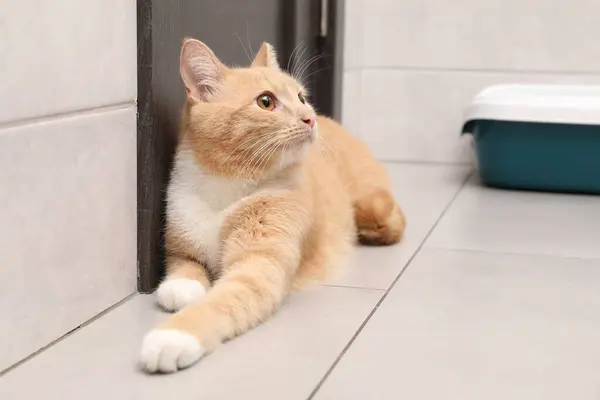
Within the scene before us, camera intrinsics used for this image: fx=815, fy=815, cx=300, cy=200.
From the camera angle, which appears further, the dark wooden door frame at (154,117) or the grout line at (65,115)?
the dark wooden door frame at (154,117)

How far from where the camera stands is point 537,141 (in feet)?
7.68

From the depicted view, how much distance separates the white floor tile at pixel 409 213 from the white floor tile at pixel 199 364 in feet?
0.70

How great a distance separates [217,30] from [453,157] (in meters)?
1.41

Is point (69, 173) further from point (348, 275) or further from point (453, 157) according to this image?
point (453, 157)

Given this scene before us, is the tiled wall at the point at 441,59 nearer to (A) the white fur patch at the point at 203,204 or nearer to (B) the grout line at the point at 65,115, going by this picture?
(A) the white fur patch at the point at 203,204

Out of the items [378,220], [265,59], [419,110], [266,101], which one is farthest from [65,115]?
[419,110]

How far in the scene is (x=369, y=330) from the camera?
1.22 m

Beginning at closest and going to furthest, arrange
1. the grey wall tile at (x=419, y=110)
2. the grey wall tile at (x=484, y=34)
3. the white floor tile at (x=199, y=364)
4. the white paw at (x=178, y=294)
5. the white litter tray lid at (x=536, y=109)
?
the white floor tile at (x=199, y=364)
the white paw at (x=178, y=294)
the white litter tray lid at (x=536, y=109)
the grey wall tile at (x=484, y=34)
the grey wall tile at (x=419, y=110)

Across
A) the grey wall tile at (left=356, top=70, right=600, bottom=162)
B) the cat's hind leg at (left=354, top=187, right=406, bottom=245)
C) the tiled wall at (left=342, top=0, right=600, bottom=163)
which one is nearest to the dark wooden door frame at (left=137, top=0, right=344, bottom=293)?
the cat's hind leg at (left=354, top=187, right=406, bottom=245)

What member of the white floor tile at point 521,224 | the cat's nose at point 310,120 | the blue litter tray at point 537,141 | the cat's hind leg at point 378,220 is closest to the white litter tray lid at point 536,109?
the blue litter tray at point 537,141

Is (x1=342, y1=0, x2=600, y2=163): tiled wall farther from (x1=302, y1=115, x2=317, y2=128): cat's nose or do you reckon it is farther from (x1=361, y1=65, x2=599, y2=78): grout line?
(x1=302, y1=115, x2=317, y2=128): cat's nose

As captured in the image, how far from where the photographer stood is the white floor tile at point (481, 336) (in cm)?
102

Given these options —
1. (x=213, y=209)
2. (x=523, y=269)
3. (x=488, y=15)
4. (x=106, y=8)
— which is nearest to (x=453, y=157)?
(x=488, y=15)

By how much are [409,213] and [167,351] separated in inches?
47.2
